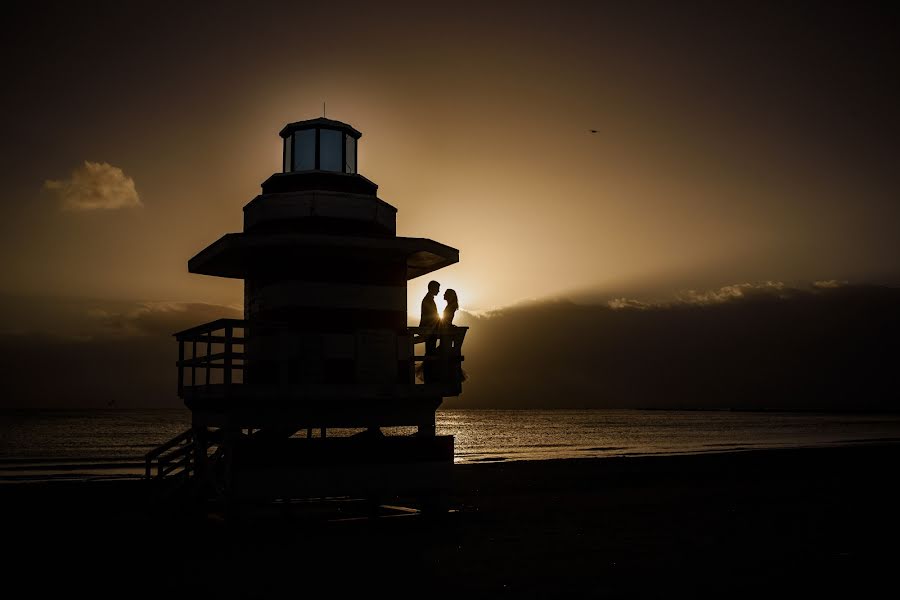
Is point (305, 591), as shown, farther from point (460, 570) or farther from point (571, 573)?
point (571, 573)

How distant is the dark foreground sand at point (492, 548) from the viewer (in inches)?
436

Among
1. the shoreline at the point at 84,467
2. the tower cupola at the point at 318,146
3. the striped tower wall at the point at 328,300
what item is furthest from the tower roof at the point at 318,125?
the shoreline at the point at 84,467

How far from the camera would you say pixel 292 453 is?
15.1 m

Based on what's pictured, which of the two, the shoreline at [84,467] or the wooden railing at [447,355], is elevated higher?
the wooden railing at [447,355]

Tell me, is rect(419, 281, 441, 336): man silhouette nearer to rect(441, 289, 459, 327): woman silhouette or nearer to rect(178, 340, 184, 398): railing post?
rect(441, 289, 459, 327): woman silhouette

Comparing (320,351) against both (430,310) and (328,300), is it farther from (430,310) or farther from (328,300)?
(430,310)

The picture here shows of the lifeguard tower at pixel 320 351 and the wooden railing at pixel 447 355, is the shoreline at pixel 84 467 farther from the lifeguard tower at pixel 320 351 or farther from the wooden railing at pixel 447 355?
the wooden railing at pixel 447 355

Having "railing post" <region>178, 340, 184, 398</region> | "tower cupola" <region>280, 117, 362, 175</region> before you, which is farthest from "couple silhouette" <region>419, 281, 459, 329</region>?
"railing post" <region>178, 340, 184, 398</region>

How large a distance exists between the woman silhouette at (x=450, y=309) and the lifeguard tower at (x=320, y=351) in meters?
0.27

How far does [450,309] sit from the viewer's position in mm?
16406

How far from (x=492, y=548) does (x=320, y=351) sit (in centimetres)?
465

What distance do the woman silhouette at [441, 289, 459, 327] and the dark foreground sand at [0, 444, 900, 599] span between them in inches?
153

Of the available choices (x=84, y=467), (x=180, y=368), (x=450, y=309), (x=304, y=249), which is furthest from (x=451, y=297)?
(x=84, y=467)

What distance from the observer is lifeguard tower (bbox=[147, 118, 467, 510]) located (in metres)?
14.9
